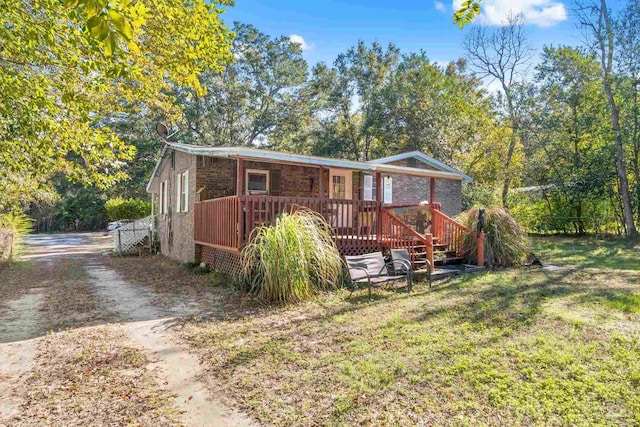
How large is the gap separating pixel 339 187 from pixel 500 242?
5466 mm

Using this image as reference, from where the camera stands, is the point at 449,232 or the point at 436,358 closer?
the point at 436,358

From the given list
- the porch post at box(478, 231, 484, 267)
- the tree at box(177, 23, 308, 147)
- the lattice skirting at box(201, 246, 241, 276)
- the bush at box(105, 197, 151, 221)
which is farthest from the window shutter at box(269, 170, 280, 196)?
the tree at box(177, 23, 308, 147)

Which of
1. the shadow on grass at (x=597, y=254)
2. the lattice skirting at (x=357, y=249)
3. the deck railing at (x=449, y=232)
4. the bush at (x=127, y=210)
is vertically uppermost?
the bush at (x=127, y=210)

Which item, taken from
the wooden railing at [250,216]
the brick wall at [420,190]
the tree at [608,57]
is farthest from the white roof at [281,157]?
the tree at [608,57]

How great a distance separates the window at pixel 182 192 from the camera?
12.0 m

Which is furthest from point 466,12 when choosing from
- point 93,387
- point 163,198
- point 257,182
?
point 163,198

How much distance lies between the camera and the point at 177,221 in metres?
13.2

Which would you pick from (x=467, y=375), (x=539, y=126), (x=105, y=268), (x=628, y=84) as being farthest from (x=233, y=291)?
(x=539, y=126)

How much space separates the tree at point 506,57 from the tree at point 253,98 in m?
12.2

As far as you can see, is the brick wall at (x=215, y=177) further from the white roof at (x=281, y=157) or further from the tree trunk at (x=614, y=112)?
the tree trunk at (x=614, y=112)

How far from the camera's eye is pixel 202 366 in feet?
13.4

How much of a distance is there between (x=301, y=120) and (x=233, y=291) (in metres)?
23.6

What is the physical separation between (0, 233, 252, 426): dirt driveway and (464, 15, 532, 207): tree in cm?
2188

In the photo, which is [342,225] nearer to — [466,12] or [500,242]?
[500,242]
